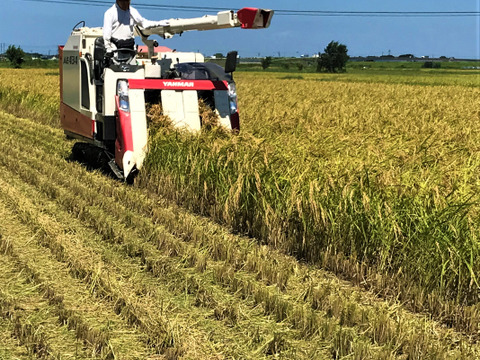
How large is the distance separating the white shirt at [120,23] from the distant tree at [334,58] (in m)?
84.4

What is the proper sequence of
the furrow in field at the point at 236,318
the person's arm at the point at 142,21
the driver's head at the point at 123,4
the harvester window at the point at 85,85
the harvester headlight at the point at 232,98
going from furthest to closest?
1. the harvester window at the point at 85,85
2. the harvester headlight at the point at 232,98
3. the person's arm at the point at 142,21
4. the driver's head at the point at 123,4
5. the furrow in field at the point at 236,318

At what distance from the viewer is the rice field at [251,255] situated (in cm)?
297

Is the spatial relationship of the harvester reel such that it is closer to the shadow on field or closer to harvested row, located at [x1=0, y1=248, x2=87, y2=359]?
the shadow on field

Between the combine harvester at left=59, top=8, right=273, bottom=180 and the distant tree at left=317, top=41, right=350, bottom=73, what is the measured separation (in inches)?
3304

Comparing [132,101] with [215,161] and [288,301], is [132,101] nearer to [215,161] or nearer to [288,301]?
[215,161]

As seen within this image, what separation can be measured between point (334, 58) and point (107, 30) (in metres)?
89.6

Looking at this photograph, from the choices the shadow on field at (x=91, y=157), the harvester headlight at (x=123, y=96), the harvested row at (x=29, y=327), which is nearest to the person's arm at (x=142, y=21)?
the harvester headlight at (x=123, y=96)

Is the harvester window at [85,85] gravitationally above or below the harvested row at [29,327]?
above

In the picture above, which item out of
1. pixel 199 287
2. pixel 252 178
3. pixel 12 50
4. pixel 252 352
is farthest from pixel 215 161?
pixel 12 50

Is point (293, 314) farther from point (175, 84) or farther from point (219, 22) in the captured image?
point (175, 84)

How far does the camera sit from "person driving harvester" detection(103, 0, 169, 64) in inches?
266

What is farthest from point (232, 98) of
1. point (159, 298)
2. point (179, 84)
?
point (159, 298)

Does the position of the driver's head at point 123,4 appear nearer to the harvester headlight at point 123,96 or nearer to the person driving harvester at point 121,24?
the person driving harvester at point 121,24

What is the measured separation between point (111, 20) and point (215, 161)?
2574 millimetres
